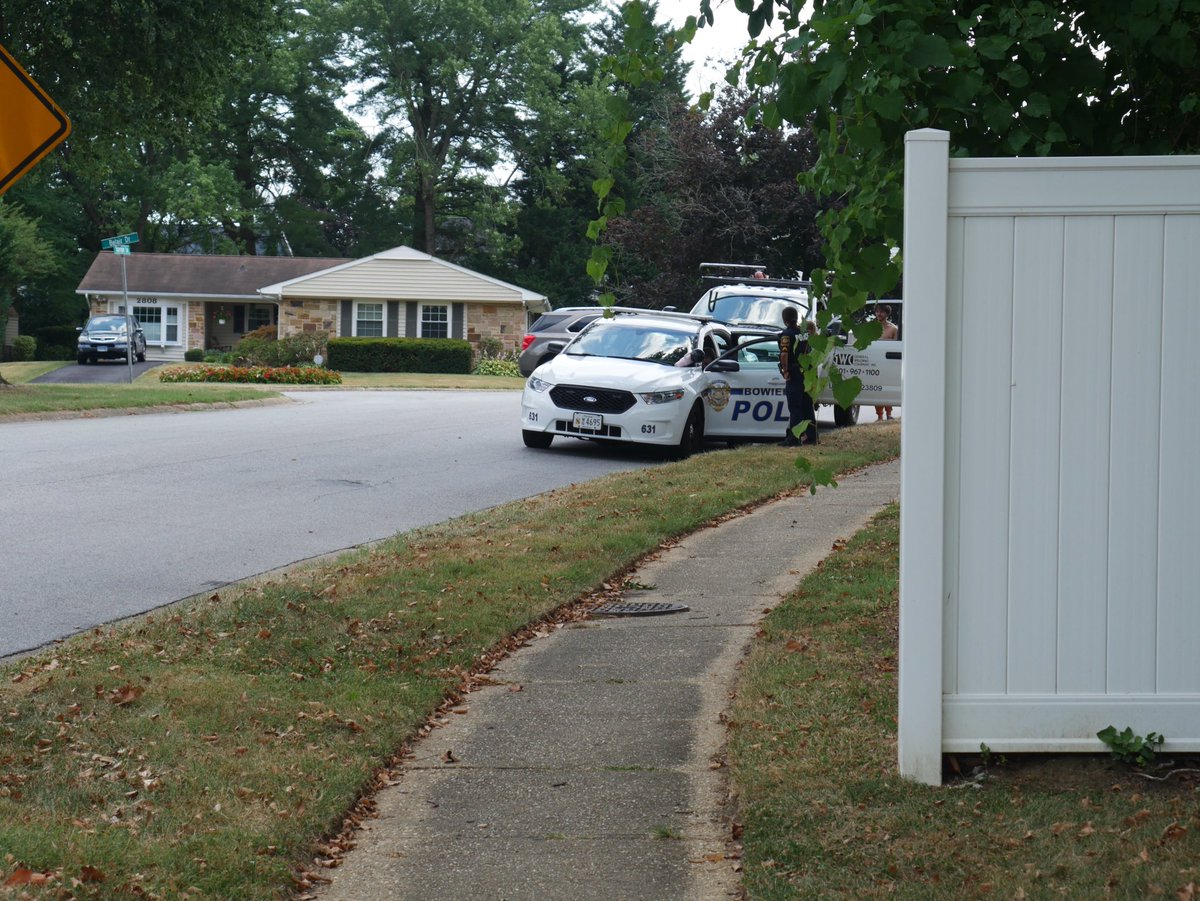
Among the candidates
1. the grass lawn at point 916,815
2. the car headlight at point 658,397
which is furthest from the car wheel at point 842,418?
the grass lawn at point 916,815

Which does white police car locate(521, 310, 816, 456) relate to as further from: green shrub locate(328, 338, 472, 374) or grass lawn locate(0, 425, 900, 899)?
Answer: green shrub locate(328, 338, 472, 374)

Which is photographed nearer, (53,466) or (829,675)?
→ (829,675)

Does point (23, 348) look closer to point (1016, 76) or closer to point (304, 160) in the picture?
point (304, 160)

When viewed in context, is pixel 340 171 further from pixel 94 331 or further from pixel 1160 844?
pixel 1160 844

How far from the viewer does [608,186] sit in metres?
5.65

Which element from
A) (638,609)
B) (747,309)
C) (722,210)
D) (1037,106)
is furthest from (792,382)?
(722,210)

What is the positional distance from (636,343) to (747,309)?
500cm

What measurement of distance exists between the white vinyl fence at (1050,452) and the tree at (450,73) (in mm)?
56444

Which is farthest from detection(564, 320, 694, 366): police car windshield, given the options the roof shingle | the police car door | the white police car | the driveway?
the roof shingle

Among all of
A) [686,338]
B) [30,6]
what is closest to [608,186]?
[686,338]

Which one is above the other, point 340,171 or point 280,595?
point 340,171

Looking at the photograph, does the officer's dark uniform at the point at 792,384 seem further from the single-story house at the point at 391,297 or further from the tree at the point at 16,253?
the single-story house at the point at 391,297

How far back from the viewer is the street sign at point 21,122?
17.3 feet

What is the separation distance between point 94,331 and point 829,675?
156ft
